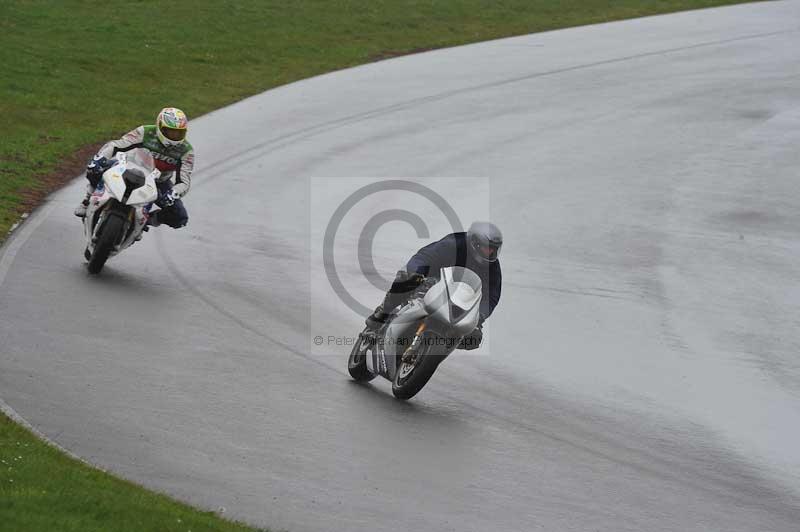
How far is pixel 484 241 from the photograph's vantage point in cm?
1124

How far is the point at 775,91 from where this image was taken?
3186 cm

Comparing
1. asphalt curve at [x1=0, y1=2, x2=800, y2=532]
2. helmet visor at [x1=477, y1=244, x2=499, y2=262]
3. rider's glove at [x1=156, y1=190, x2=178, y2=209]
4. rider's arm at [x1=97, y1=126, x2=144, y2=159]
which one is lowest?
asphalt curve at [x1=0, y1=2, x2=800, y2=532]

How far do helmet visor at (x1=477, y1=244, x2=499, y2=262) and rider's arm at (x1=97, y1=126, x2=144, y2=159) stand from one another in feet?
18.1

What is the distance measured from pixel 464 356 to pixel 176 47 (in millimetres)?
20781

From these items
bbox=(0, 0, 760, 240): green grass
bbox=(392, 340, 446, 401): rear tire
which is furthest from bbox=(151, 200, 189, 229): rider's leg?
bbox=(392, 340, 446, 401): rear tire

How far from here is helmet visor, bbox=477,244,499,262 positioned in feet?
37.0

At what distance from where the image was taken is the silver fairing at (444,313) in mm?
10766

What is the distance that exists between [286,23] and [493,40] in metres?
6.03

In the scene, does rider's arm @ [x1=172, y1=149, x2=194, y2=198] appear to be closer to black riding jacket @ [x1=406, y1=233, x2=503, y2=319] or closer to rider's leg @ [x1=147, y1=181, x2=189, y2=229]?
rider's leg @ [x1=147, y1=181, x2=189, y2=229]

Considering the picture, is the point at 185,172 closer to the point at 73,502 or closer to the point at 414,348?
the point at 414,348

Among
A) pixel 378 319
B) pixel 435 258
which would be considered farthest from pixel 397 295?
pixel 435 258

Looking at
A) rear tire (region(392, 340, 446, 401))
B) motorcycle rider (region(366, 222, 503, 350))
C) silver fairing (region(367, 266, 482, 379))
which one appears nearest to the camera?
silver fairing (region(367, 266, 482, 379))

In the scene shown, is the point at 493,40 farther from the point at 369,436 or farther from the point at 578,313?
the point at 369,436

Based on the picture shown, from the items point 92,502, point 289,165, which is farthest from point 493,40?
point 92,502
